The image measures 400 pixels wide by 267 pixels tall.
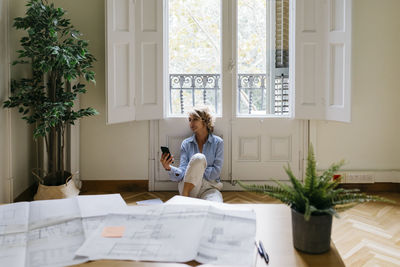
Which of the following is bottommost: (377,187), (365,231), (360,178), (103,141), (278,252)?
(365,231)

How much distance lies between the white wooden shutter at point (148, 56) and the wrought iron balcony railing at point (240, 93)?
0.30 metres

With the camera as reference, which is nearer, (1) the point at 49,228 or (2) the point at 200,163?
(1) the point at 49,228

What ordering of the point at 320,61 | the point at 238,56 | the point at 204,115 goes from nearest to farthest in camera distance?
the point at 204,115 → the point at 320,61 → the point at 238,56

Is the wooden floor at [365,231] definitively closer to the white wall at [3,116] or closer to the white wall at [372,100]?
the white wall at [372,100]

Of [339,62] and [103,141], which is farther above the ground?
[339,62]

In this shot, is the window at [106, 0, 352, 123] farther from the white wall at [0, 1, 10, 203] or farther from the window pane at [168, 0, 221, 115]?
the white wall at [0, 1, 10, 203]

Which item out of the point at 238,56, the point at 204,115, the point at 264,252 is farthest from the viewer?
the point at 238,56

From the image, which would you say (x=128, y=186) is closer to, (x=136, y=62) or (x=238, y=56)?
(x=136, y=62)

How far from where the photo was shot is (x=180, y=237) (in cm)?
138

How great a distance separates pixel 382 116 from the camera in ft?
14.1

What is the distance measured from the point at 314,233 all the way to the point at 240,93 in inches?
126

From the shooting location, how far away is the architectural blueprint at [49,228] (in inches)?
49.1

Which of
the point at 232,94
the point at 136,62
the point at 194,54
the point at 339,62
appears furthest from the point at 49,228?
the point at 339,62

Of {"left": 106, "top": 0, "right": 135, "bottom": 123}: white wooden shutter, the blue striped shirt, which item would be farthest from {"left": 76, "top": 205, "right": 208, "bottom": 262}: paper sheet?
{"left": 106, "top": 0, "right": 135, "bottom": 123}: white wooden shutter
